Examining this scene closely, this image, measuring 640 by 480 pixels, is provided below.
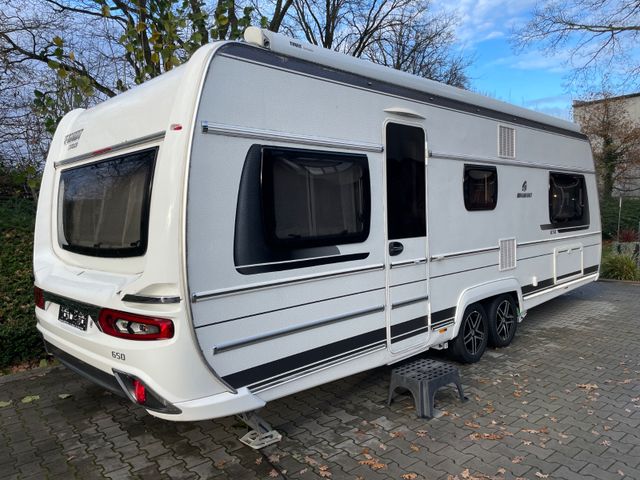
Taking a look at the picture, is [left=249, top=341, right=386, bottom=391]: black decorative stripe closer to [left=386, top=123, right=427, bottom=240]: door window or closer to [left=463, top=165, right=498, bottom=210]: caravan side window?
[left=386, top=123, right=427, bottom=240]: door window

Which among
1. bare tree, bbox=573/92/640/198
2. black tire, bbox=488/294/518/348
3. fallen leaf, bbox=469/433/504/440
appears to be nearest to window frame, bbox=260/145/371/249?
fallen leaf, bbox=469/433/504/440

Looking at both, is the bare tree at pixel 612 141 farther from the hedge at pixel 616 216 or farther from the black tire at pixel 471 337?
the black tire at pixel 471 337

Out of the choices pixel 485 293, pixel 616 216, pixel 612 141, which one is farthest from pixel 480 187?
pixel 612 141

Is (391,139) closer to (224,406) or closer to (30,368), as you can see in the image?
(224,406)

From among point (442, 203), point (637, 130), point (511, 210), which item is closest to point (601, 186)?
point (637, 130)

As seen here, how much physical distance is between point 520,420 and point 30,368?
5.07 metres

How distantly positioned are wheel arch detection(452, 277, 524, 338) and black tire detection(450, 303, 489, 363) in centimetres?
14

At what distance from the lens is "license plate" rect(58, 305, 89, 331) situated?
3.12 metres

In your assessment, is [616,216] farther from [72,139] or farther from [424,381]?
[72,139]

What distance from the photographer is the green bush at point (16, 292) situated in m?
5.13

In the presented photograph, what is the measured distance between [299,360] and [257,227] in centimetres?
98

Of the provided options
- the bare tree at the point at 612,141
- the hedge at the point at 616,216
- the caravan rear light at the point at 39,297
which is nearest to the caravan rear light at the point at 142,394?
the caravan rear light at the point at 39,297

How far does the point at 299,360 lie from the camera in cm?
323

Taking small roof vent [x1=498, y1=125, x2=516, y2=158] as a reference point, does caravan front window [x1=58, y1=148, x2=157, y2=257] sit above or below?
below
